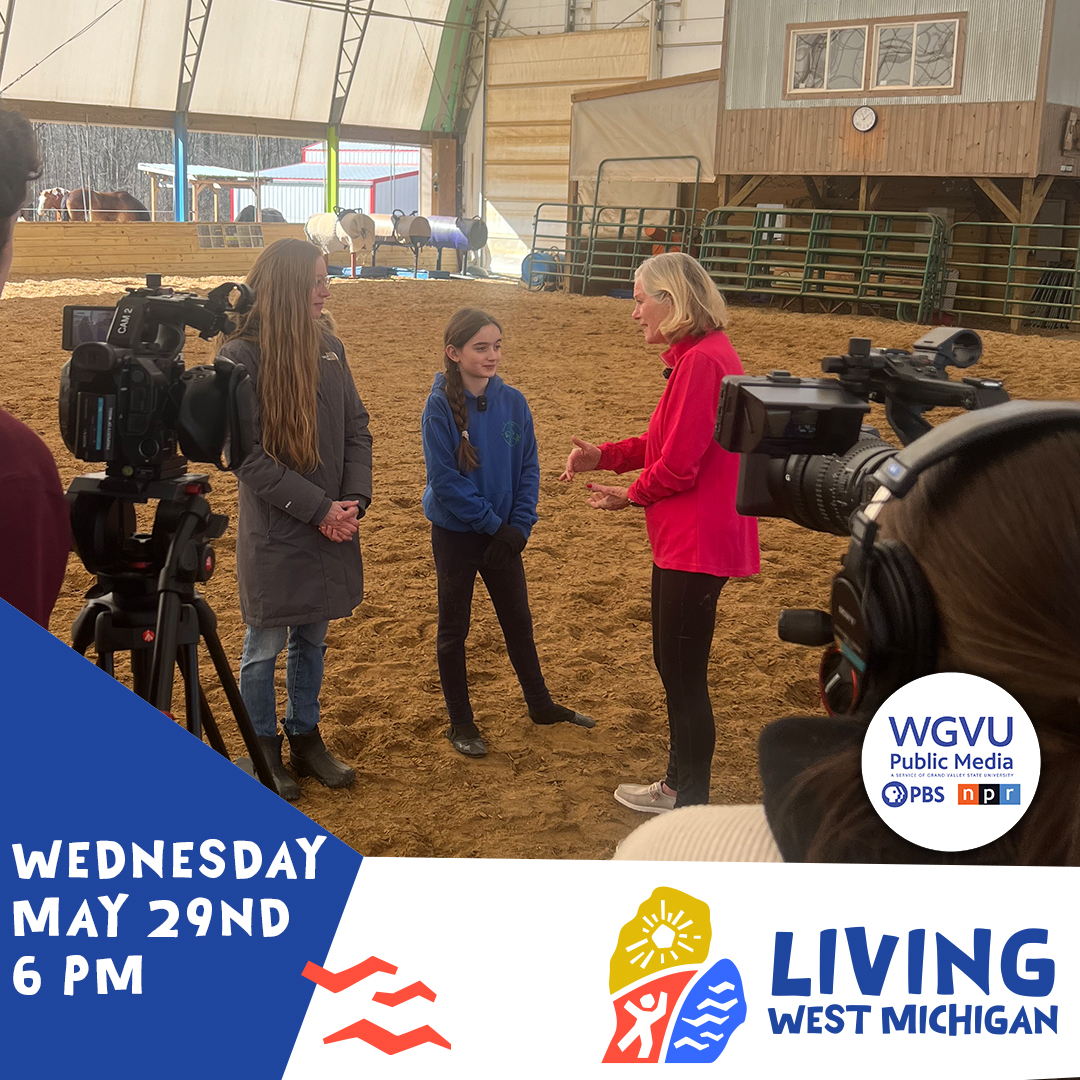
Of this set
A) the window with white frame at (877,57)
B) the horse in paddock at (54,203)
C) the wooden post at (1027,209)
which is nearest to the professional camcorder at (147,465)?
the wooden post at (1027,209)

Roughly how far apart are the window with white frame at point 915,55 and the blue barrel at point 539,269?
6.30 m

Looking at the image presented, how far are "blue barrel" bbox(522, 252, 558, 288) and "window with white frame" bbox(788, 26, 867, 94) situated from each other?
531 cm

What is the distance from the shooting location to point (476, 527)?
3.41 meters

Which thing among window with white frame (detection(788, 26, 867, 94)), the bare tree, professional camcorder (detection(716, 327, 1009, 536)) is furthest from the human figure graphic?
the bare tree

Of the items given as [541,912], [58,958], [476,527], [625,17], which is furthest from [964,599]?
[625,17]

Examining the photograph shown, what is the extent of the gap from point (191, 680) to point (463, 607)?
5.73 feet

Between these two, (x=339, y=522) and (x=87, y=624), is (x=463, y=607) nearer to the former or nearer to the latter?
(x=339, y=522)

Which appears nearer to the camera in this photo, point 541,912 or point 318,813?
point 541,912

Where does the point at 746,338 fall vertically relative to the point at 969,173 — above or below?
below

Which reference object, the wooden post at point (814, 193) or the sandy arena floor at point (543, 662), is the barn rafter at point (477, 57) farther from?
the sandy arena floor at point (543, 662)

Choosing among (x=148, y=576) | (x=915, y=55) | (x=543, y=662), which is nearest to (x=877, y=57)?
(x=915, y=55)

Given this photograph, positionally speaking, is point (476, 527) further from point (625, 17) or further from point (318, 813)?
point (625, 17)

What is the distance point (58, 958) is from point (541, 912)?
0.50 meters

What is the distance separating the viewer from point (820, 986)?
4.17ft
